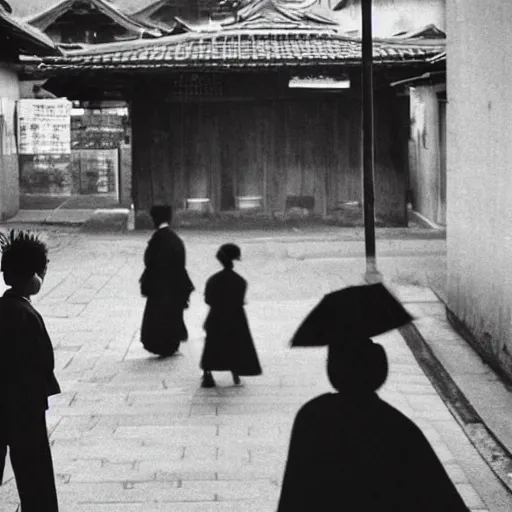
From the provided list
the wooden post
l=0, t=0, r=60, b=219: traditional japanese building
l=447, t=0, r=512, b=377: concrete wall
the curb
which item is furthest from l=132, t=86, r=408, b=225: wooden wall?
the curb

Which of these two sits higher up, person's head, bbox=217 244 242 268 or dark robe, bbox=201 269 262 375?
person's head, bbox=217 244 242 268

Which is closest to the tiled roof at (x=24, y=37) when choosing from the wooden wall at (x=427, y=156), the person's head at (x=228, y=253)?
the wooden wall at (x=427, y=156)

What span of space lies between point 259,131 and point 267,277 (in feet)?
29.5

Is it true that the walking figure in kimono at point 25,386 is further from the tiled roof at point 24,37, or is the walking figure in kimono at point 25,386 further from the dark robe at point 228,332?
the tiled roof at point 24,37

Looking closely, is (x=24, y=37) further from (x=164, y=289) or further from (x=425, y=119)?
(x=164, y=289)

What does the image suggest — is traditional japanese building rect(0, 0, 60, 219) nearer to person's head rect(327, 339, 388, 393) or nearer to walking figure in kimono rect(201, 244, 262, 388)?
walking figure in kimono rect(201, 244, 262, 388)

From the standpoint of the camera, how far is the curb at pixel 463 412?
776 centimetres

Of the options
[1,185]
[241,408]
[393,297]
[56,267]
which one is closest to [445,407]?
[241,408]

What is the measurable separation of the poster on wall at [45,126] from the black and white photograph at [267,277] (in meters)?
0.06

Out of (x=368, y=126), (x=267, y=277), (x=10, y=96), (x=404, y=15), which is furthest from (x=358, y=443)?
(x=404, y=15)

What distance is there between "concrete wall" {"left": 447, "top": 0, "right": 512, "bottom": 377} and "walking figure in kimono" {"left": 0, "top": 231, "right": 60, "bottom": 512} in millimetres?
5235

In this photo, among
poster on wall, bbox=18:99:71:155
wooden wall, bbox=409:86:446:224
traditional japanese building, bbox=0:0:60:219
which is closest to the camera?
wooden wall, bbox=409:86:446:224

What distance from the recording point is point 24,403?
5801 millimetres

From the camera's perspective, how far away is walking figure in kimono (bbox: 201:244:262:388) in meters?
9.81
